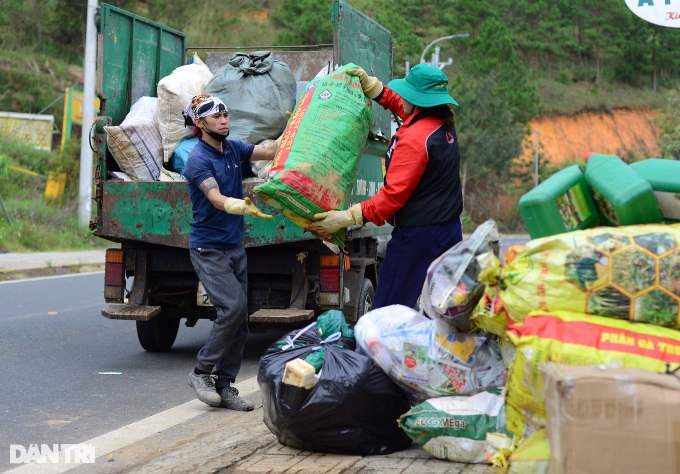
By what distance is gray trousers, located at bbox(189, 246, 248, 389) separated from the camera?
557cm

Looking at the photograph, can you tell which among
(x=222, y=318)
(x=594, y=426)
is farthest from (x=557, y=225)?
(x=222, y=318)

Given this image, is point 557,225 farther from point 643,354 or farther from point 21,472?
point 21,472

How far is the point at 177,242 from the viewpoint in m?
7.14

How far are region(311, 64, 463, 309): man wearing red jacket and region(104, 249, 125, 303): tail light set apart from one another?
9.99 feet

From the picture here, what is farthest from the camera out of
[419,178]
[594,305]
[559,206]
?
[419,178]

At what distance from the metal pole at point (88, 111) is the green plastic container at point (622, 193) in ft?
53.7

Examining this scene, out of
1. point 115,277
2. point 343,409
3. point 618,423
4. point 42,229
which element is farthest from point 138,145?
point 42,229

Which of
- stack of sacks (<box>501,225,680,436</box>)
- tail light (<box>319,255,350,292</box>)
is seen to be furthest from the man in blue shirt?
stack of sacks (<box>501,225,680,436</box>)

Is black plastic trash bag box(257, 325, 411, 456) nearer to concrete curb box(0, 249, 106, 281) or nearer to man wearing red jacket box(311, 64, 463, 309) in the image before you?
man wearing red jacket box(311, 64, 463, 309)

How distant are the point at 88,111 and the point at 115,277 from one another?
1299 cm

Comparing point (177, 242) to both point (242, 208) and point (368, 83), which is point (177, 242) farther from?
point (368, 83)

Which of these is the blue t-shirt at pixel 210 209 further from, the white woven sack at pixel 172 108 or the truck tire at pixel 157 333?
the truck tire at pixel 157 333

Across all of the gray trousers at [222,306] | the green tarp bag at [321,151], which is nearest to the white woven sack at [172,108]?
the gray trousers at [222,306]

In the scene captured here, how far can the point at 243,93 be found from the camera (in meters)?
7.41
